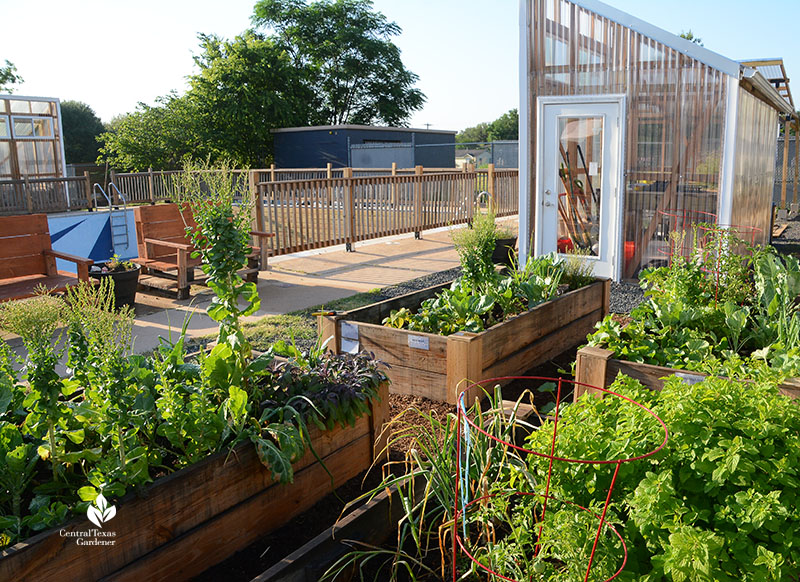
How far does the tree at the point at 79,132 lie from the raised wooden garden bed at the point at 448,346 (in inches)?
1649

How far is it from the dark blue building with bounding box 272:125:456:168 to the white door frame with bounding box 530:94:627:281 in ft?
52.8

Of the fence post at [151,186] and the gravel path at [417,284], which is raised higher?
the fence post at [151,186]

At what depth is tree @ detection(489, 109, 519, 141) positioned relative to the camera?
6694 cm

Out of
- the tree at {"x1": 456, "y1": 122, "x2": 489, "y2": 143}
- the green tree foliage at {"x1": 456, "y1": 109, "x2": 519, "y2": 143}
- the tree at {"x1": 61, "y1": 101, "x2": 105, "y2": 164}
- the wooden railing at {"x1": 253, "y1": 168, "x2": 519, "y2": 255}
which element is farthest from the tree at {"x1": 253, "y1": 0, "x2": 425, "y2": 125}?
the tree at {"x1": 456, "y1": 122, "x2": 489, "y2": 143}

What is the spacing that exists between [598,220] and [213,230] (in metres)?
6.51

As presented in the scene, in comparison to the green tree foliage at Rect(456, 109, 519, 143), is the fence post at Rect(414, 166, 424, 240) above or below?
below

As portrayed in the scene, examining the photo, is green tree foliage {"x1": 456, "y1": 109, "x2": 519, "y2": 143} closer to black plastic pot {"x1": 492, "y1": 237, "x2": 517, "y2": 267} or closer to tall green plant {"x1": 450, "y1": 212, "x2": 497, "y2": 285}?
black plastic pot {"x1": 492, "y1": 237, "x2": 517, "y2": 267}

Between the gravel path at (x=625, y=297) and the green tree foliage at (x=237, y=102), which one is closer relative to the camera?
the gravel path at (x=625, y=297)

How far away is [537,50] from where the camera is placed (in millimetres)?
8367

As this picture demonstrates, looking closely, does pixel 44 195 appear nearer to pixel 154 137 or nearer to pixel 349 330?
pixel 154 137

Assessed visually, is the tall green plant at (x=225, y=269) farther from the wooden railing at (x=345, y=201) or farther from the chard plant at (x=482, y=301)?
the wooden railing at (x=345, y=201)

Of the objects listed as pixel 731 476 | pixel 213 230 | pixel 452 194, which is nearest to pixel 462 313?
pixel 213 230

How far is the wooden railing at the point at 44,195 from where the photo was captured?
16.4m

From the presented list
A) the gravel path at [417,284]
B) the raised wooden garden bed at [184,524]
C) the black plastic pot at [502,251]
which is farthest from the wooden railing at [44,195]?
the raised wooden garden bed at [184,524]
